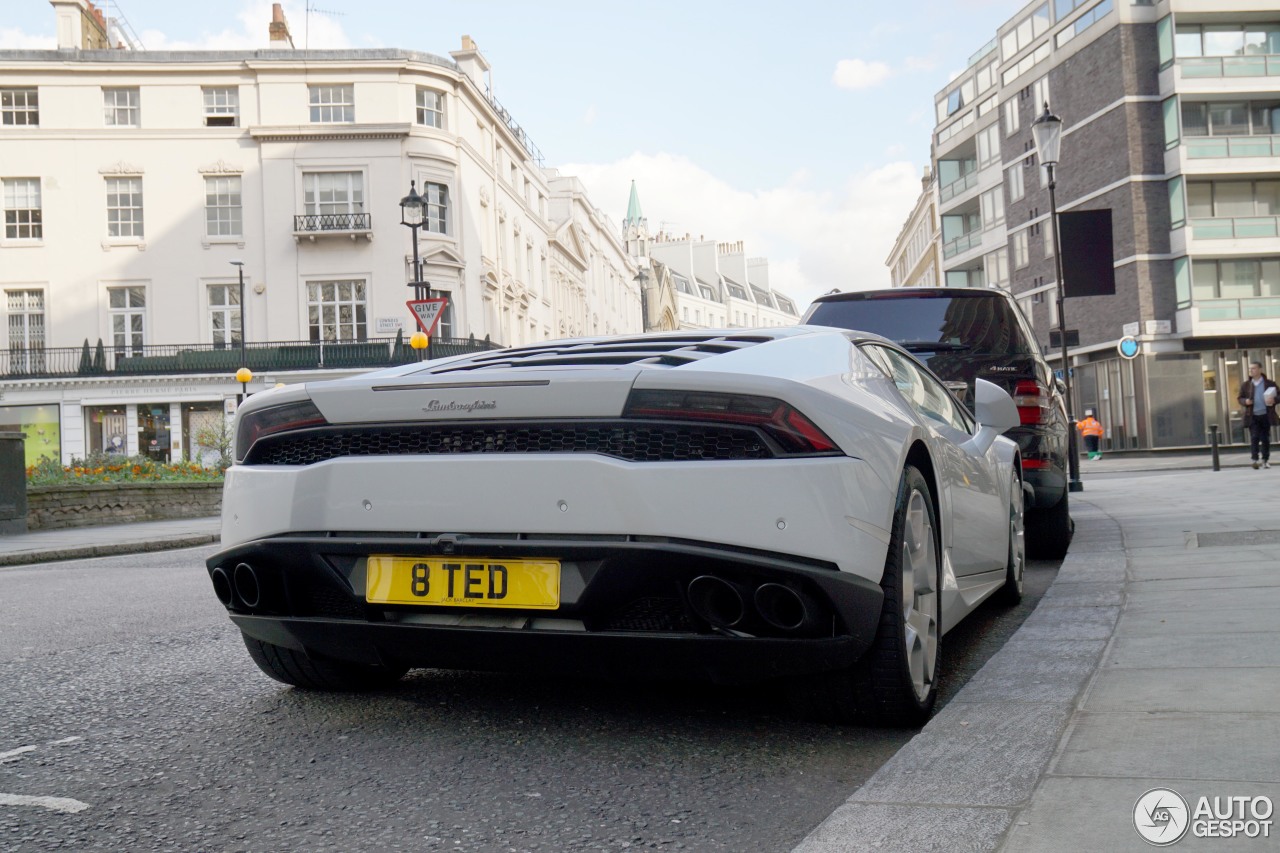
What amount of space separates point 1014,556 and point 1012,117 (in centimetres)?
4940

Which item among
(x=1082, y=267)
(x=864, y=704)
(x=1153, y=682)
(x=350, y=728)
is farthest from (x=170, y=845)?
(x=1082, y=267)

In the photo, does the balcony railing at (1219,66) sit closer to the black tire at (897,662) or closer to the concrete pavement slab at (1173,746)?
the black tire at (897,662)

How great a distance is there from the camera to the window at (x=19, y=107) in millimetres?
42844

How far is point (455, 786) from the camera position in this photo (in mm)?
2873

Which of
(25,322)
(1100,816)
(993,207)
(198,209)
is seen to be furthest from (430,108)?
(1100,816)

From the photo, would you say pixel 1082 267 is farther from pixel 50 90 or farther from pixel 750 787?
pixel 50 90

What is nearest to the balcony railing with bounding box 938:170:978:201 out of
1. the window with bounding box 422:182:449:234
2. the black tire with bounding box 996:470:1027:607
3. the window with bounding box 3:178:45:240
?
the window with bounding box 422:182:449:234

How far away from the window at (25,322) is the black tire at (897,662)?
44.7 meters

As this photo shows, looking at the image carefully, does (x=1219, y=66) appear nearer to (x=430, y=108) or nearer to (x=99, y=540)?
(x=430, y=108)

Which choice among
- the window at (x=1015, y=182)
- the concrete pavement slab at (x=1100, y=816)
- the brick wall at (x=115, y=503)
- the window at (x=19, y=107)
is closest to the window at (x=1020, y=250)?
the window at (x=1015, y=182)

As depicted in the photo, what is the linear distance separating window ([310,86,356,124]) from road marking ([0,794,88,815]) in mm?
42889

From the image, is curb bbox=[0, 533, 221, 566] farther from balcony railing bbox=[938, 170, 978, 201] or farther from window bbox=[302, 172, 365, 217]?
balcony railing bbox=[938, 170, 978, 201]

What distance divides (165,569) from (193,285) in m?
35.6

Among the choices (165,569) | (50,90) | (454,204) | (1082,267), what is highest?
(50,90)
